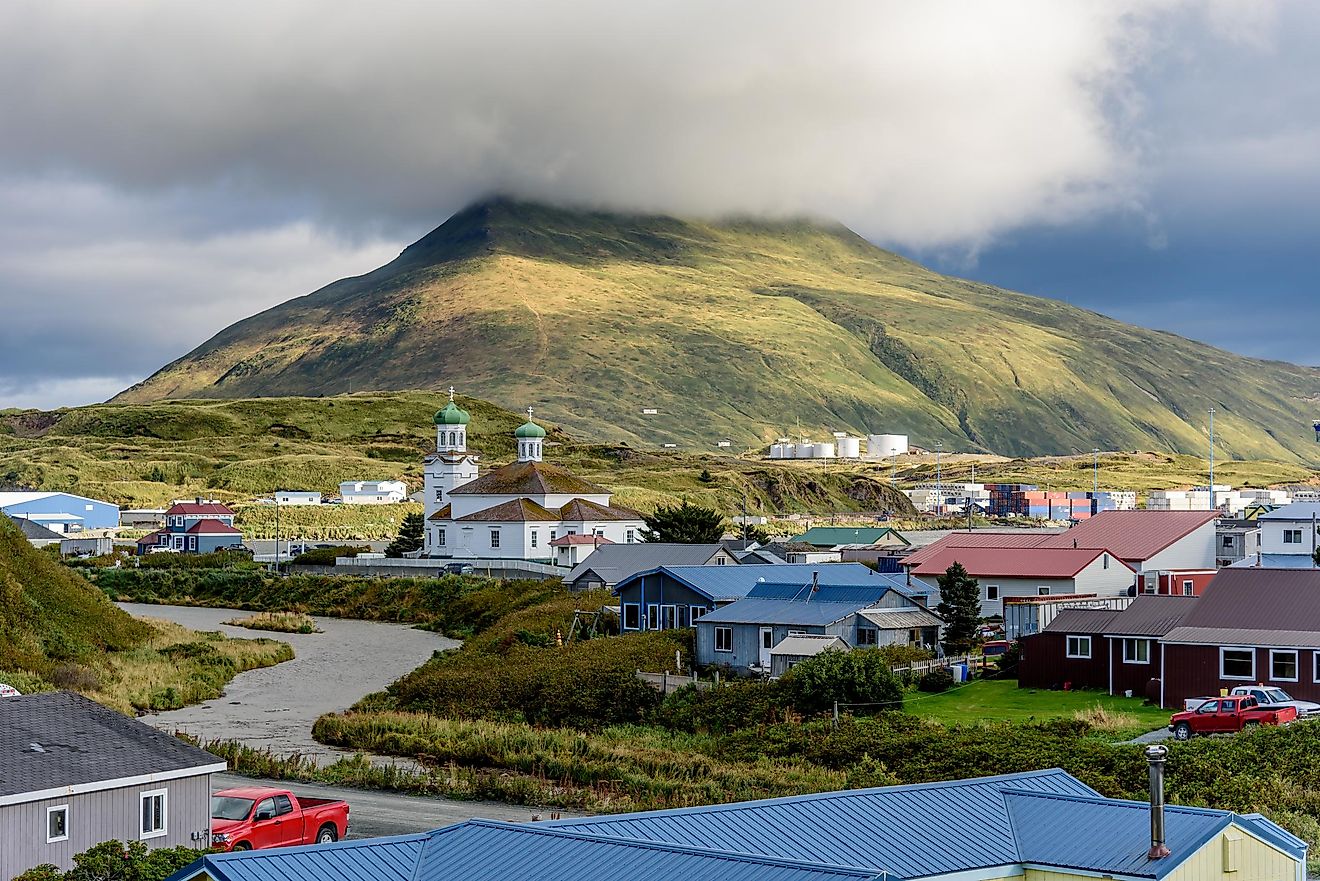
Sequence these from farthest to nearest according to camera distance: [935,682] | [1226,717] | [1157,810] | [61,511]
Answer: [61,511], [935,682], [1226,717], [1157,810]

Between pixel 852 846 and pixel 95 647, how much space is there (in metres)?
49.0

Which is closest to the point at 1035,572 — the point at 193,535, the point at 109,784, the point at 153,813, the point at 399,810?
the point at 399,810

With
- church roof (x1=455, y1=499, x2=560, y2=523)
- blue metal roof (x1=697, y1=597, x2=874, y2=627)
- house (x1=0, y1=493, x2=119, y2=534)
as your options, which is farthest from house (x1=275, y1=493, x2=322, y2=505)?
blue metal roof (x1=697, y1=597, x2=874, y2=627)

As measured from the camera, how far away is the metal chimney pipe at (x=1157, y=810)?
14289mm

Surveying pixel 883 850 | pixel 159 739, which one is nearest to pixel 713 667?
pixel 159 739

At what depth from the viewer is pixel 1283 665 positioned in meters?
39.4

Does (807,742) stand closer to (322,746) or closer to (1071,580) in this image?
(322,746)

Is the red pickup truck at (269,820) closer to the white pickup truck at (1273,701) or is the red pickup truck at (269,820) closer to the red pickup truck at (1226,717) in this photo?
the red pickup truck at (1226,717)

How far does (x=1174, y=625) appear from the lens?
140 feet

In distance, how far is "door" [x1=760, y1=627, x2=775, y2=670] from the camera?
49.2 m

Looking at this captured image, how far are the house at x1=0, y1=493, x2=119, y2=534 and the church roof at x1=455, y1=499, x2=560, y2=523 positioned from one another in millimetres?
46221

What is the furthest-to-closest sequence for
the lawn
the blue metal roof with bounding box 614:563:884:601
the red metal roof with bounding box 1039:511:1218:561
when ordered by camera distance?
the red metal roof with bounding box 1039:511:1218:561 → the blue metal roof with bounding box 614:563:884:601 → the lawn

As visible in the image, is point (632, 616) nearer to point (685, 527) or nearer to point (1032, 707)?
point (1032, 707)

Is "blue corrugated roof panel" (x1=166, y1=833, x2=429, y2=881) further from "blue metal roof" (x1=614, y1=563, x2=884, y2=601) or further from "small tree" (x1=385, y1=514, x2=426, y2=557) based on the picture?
"small tree" (x1=385, y1=514, x2=426, y2=557)
